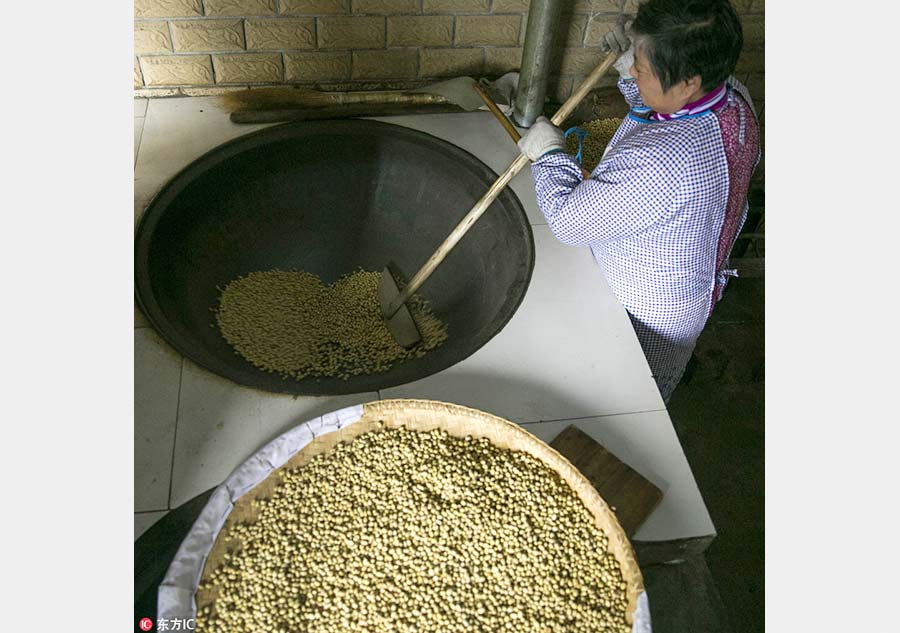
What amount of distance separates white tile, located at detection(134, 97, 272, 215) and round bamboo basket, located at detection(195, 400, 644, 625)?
42.2 inches

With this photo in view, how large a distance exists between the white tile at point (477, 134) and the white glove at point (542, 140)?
40cm

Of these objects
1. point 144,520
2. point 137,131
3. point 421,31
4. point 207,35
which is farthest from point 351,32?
point 144,520

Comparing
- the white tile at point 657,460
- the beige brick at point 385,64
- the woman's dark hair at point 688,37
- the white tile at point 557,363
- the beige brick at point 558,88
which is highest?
the woman's dark hair at point 688,37

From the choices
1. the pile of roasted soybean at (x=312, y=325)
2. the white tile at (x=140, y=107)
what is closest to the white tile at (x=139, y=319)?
the pile of roasted soybean at (x=312, y=325)

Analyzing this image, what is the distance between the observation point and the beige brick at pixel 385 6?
8.03 ft

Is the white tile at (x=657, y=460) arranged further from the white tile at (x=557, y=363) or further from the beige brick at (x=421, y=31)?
the beige brick at (x=421, y=31)

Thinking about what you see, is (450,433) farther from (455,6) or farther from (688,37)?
(455,6)

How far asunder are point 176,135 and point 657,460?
187 centimetres

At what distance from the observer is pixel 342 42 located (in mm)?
2547

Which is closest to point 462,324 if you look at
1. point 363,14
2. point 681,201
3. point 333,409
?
point 333,409

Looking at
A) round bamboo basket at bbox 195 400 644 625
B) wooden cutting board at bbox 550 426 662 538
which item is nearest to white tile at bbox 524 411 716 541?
wooden cutting board at bbox 550 426 662 538

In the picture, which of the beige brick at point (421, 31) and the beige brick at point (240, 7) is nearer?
the beige brick at point (240, 7)

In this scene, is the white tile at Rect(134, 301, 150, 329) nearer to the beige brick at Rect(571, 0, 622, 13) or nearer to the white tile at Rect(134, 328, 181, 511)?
the white tile at Rect(134, 328, 181, 511)

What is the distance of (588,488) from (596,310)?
0.68m
